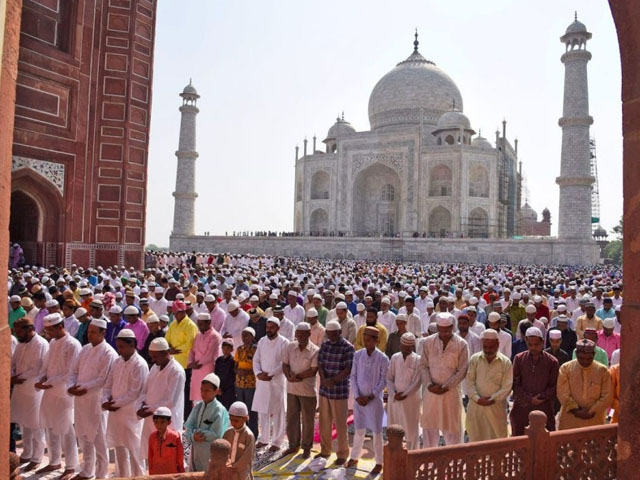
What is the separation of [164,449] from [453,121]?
3494 cm

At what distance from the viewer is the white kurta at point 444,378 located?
14.2 feet

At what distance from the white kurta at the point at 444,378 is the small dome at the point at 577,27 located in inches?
969

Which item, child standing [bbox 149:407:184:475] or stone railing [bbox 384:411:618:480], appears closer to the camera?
stone railing [bbox 384:411:618:480]

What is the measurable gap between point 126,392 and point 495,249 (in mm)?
24513

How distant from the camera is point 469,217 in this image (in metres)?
33.6

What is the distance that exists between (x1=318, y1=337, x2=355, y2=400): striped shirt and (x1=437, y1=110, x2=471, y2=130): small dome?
32.9 metres

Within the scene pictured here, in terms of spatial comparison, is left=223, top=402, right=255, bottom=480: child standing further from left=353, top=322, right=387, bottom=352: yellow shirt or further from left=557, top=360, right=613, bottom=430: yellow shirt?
left=353, top=322, right=387, bottom=352: yellow shirt

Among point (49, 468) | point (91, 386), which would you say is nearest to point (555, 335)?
point (91, 386)

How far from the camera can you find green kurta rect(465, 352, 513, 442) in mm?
4176

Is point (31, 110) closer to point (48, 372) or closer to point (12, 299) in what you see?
point (12, 299)

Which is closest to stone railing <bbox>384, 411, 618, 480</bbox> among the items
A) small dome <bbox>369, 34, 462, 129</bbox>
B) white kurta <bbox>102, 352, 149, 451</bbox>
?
white kurta <bbox>102, 352, 149, 451</bbox>

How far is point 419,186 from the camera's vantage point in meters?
33.8

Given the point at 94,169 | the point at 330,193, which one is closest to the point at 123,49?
the point at 94,169

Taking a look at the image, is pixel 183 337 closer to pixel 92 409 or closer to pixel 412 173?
pixel 92 409
